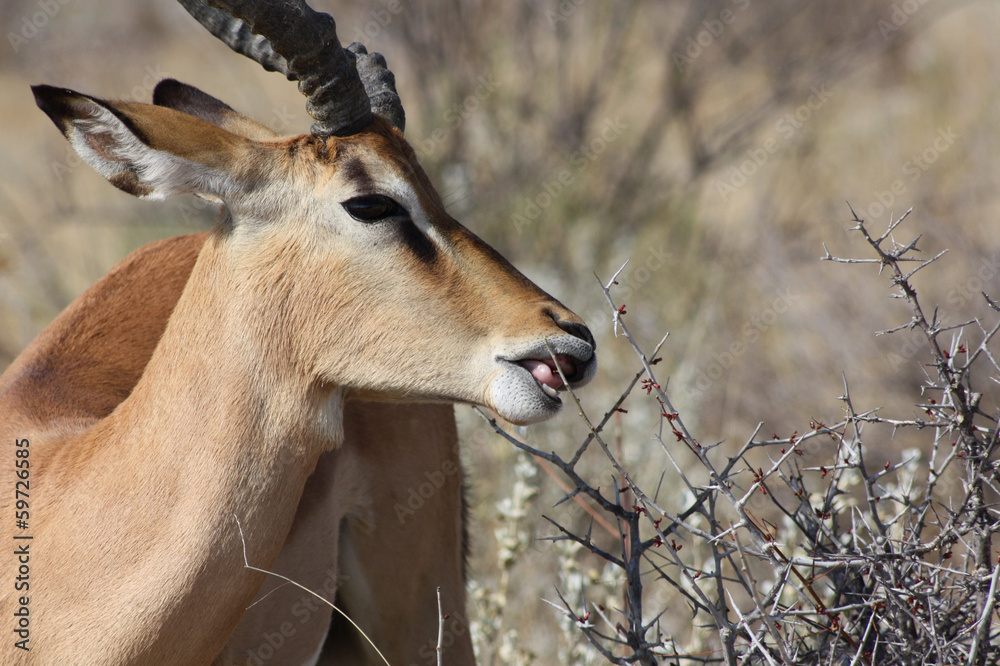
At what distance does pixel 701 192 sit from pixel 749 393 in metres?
3.73

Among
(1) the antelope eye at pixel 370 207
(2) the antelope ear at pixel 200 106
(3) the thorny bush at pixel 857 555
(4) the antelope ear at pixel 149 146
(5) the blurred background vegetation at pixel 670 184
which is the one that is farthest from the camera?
(5) the blurred background vegetation at pixel 670 184

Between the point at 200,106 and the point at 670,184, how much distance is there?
6.85 m

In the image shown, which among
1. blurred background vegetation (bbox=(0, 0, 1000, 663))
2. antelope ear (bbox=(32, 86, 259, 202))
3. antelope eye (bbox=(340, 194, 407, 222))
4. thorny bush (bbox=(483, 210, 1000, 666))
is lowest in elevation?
thorny bush (bbox=(483, 210, 1000, 666))

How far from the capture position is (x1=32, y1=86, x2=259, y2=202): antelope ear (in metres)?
2.50

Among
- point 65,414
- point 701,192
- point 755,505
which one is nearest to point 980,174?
point 701,192

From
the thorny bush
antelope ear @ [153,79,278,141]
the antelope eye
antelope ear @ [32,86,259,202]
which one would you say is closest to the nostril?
the thorny bush

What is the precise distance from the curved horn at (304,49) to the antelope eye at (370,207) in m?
0.25

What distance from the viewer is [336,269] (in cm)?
271

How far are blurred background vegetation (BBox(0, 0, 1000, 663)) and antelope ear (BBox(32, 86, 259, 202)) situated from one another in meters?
3.35

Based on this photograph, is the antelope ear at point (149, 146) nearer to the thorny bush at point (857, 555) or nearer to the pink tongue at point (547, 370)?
the pink tongue at point (547, 370)

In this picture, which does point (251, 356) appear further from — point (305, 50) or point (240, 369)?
point (305, 50)

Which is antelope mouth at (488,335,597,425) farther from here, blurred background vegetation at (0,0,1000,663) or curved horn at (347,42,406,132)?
blurred background vegetation at (0,0,1000,663)

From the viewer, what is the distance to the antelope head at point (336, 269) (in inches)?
103

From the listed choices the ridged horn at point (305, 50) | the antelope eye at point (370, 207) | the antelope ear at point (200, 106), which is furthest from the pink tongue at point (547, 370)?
the antelope ear at point (200, 106)
